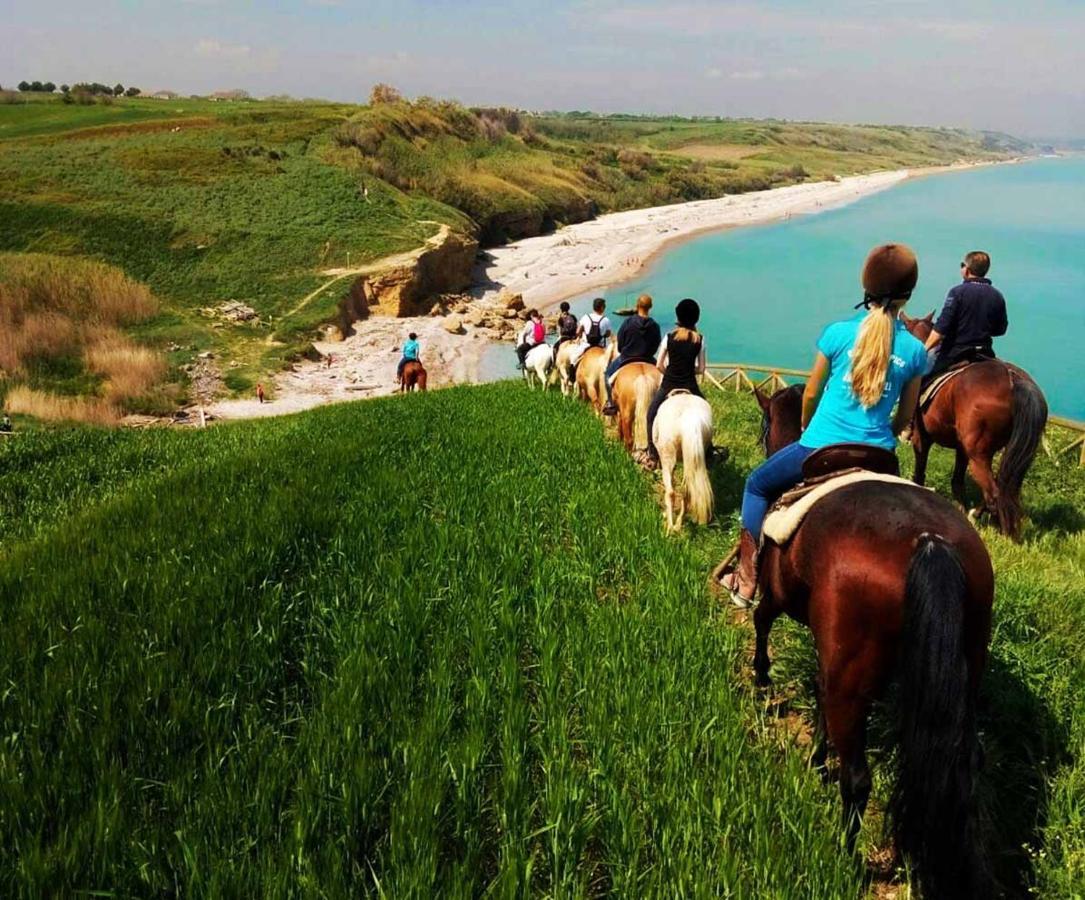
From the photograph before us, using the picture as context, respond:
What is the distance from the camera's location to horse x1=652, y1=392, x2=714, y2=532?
23.2ft

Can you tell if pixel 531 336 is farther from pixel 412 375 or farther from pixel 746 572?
pixel 746 572

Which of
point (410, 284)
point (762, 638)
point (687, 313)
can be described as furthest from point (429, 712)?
point (410, 284)

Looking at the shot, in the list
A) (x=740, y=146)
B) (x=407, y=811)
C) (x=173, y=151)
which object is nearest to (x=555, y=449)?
(x=407, y=811)

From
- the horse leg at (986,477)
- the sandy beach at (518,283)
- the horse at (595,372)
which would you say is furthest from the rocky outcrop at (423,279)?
the horse leg at (986,477)

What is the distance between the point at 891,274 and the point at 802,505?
1349 millimetres

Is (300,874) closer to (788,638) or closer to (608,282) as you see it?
(788,638)

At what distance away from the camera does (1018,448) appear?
293 inches

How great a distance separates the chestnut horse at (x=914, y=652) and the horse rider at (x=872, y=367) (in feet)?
2.01

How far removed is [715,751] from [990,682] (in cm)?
224

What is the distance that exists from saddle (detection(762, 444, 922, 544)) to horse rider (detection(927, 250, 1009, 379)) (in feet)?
17.2

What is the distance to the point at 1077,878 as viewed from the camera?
2844 millimetres

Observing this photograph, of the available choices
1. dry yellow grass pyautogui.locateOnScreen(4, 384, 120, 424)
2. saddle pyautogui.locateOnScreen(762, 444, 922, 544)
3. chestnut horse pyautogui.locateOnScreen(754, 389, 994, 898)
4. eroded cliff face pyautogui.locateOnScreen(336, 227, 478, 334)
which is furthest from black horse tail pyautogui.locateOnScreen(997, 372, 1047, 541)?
eroded cliff face pyautogui.locateOnScreen(336, 227, 478, 334)

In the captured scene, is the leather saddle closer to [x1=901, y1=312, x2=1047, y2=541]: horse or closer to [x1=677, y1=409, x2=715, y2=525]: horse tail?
[x1=677, y1=409, x2=715, y2=525]: horse tail

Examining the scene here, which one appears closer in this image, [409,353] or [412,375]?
[409,353]
